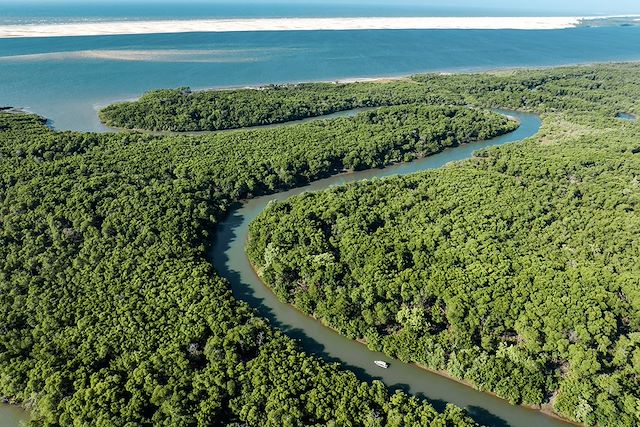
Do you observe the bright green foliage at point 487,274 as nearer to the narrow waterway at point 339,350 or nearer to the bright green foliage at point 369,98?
the narrow waterway at point 339,350

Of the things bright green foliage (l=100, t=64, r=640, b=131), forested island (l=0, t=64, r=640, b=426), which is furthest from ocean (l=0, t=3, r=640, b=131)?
forested island (l=0, t=64, r=640, b=426)

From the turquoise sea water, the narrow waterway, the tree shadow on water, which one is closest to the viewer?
the tree shadow on water

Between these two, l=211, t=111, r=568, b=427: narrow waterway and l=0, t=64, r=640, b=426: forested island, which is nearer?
l=0, t=64, r=640, b=426: forested island

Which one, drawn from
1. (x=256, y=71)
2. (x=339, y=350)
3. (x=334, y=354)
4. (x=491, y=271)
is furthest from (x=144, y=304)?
(x=256, y=71)

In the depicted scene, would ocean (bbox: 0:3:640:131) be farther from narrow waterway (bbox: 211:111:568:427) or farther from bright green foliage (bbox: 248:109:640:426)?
bright green foliage (bbox: 248:109:640:426)

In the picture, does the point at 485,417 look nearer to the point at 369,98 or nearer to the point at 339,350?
the point at 339,350

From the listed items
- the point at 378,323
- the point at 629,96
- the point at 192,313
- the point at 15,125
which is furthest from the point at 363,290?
the point at 629,96

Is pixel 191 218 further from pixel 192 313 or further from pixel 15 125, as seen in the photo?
pixel 15 125
